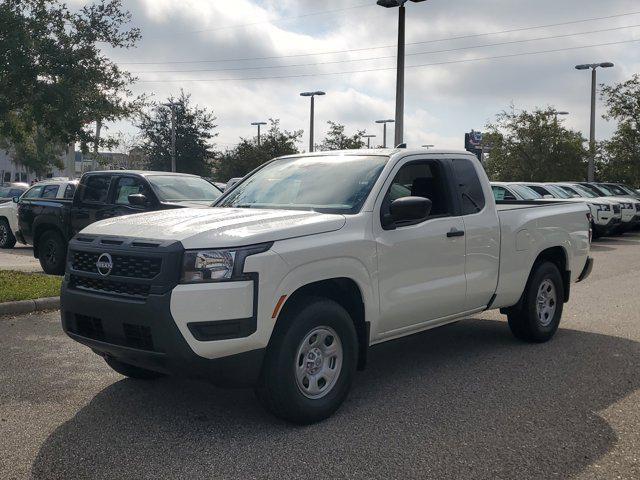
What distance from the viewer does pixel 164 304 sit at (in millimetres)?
4094

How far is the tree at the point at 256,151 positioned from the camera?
4378 cm

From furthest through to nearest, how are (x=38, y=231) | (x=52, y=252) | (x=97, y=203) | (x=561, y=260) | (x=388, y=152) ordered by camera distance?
(x=38, y=231) → (x=52, y=252) → (x=97, y=203) → (x=561, y=260) → (x=388, y=152)

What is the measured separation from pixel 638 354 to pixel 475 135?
15628 millimetres

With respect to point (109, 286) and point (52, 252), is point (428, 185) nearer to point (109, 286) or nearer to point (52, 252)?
point (109, 286)

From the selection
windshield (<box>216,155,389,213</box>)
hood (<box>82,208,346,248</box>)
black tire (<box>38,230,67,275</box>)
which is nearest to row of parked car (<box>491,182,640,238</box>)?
black tire (<box>38,230,67,275</box>)

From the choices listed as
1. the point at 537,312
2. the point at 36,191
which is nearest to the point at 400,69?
the point at 36,191

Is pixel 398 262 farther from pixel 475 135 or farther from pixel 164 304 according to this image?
pixel 475 135

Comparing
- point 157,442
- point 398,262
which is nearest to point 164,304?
point 157,442

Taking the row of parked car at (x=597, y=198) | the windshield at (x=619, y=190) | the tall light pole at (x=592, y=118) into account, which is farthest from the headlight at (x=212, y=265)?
the tall light pole at (x=592, y=118)

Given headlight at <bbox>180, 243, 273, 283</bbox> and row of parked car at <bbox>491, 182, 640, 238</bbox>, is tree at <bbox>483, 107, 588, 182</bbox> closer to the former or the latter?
row of parked car at <bbox>491, 182, 640, 238</bbox>

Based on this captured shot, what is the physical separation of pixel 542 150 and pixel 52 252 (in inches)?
1094

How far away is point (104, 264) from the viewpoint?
177 inches

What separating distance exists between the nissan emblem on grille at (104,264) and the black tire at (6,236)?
15305 mm

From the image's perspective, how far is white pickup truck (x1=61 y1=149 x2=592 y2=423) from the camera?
13.6 ft
